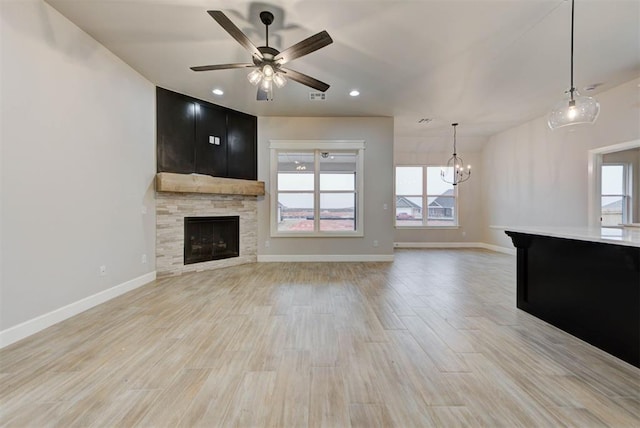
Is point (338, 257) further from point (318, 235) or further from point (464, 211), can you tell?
point (464, 211)

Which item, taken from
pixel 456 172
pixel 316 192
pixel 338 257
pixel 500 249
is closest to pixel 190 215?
pixel 316 192

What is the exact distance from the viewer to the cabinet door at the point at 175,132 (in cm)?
428

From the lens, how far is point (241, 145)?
17.6 ft

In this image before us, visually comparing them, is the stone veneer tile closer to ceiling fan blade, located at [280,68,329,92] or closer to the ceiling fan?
the ceiling fan

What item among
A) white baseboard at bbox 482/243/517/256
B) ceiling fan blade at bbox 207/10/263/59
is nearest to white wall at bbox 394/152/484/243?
white baseboard at bbox 482/243/517/256

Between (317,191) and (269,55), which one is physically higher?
(269,55)

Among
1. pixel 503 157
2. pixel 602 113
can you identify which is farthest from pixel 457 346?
pixel 503 157

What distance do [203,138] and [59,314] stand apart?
3246mm

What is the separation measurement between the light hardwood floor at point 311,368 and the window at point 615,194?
4.50 metres

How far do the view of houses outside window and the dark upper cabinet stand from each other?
0.77 m

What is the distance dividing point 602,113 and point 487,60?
2901mm

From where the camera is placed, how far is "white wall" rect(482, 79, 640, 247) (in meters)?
4.33

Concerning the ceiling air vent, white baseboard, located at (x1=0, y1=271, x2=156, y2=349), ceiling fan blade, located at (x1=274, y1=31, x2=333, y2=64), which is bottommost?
white baseboard, located at (x1=0, y1=271, x2=156, y2=349)

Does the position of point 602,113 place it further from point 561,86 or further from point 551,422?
point 551,422
